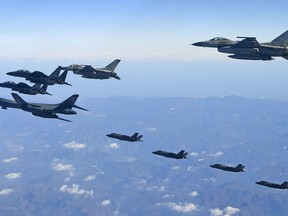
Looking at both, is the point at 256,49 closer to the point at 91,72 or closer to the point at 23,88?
the point at 91,72

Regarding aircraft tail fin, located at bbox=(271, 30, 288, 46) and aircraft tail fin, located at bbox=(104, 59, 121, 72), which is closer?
aircraft tail fin, located at bbox=(271, 30, 288, 46)

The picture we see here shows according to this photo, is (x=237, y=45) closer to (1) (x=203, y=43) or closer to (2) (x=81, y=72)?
(1) (x=203, y=43)

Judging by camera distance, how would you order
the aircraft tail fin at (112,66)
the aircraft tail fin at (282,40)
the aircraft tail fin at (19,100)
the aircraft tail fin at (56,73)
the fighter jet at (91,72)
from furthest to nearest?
1. the aircraft tail fin at (112,66)
2. the fighter jet at (91,72)
3. the aircraft tail fin at (56,73)
4. the aircraft tail fin at (19,100)
5. the aircraft tail fin at (282,40)

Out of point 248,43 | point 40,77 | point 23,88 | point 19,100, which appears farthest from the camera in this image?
point 23,88

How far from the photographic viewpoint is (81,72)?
10438 centimetres

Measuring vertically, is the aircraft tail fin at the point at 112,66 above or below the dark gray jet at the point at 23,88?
above

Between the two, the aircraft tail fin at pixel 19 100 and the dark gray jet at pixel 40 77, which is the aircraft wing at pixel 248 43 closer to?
the dark gray jet at pixel 40 77

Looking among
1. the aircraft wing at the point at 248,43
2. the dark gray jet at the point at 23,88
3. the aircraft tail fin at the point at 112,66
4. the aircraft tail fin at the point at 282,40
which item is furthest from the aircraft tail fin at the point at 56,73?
the aircraft tail fin at the point at 282,40

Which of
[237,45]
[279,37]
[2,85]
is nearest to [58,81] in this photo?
[2,85]

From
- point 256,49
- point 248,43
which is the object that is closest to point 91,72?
point 248,43

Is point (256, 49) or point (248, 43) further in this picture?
point (256, 49)

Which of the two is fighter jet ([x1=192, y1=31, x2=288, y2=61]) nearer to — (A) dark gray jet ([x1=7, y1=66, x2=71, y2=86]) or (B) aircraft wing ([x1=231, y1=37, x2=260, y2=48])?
(B) aircraft wing ([x1=231, y1=37, x2=260, y2=48])

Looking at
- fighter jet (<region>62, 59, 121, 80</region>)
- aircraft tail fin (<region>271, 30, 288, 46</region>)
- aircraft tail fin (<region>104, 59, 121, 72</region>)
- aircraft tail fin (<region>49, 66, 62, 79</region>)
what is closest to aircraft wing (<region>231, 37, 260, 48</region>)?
aircraft tail fin (<region>271, 30, 288, 46</region>)

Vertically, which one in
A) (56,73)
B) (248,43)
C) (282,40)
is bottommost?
(56,73)
